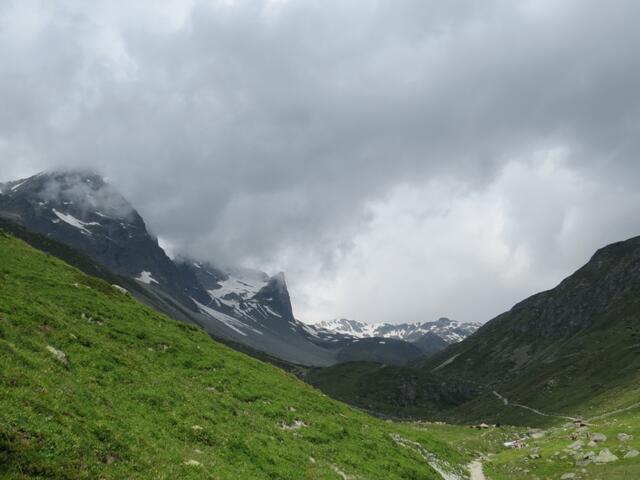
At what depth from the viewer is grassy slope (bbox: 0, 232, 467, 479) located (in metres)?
18.0

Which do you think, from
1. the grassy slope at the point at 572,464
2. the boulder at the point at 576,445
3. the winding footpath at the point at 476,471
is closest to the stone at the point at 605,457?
the grassy slope at the point at 572,464

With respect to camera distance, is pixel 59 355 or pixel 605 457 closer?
pixel 59 355

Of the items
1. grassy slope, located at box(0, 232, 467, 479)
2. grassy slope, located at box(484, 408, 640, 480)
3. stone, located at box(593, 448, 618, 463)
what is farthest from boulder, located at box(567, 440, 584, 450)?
grassy slope, located at box(0, 232, 467, 479)

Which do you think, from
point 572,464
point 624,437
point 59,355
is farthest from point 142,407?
point 624,437

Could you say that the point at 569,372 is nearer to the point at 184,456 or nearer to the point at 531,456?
the point at 531,456

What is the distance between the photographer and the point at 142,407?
82.6 feet

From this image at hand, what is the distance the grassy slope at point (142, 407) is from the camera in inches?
709

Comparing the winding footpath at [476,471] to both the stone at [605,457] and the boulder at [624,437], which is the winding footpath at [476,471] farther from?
the boulder at [624,437]

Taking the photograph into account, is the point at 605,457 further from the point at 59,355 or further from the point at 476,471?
the point at 59,355

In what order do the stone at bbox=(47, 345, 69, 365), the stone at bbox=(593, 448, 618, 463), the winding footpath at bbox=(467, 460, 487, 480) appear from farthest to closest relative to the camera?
the winding footpath at bbox=(467, 460, 487, 480), the stone at bbox=(593, 448, 618, 463), the stone at bbox=(47, 345, 69, 365)

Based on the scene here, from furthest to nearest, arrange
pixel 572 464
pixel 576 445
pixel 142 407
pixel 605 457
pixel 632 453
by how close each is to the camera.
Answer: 1. pixel 576 445
2. pixel 572 464
3. pixel 605 457
4. pixel 632 453
5. pixel 142 407

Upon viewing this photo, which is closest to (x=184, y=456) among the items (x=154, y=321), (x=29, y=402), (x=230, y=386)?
(x=29, y=402)

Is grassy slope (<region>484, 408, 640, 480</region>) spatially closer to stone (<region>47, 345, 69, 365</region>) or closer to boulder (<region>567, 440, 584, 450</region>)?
boulder (<region>567, 440, 584, 450</region>)

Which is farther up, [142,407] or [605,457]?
[605,457]
